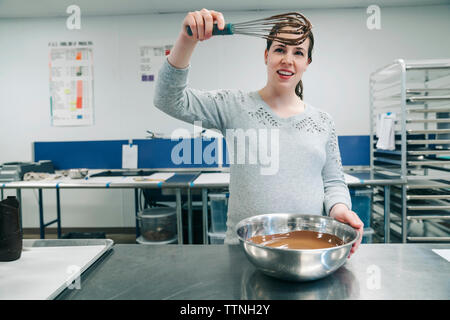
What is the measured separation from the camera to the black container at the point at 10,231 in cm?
81

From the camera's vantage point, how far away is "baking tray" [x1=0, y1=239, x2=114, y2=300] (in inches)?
26.9

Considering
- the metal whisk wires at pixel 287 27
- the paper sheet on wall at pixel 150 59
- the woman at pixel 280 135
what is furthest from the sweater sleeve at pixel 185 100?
the paper sheet on wall at pixel 150 59

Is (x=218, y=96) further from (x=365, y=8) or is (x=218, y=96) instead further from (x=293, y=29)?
(x=365, y=8)

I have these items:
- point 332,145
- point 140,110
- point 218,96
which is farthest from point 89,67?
point 332,145

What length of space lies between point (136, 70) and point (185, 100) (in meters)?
3.07

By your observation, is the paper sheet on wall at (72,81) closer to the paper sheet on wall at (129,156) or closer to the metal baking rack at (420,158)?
the paper sheet on wall at (129,156)

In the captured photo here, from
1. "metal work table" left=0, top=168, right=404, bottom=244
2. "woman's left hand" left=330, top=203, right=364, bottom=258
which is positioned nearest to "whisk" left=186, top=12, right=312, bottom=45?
"woman's left hand" left=330, top=203, right=364, bottom=258

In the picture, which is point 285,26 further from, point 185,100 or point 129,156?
point 129,156

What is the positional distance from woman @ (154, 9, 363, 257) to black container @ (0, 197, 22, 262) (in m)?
0.51

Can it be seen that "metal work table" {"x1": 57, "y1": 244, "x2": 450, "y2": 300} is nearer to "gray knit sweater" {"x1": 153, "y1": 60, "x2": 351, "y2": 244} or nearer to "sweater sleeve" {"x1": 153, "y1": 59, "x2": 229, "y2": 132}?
Result: "gray knit sweater" {"x1": 153, "y1": 60, "x2": 351, "y2": 244}

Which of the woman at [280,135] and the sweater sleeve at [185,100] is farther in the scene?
the woman at [280,135]

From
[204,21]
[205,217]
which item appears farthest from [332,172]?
[205,217]

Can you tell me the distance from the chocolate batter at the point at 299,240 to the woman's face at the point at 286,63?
0.52 metres
